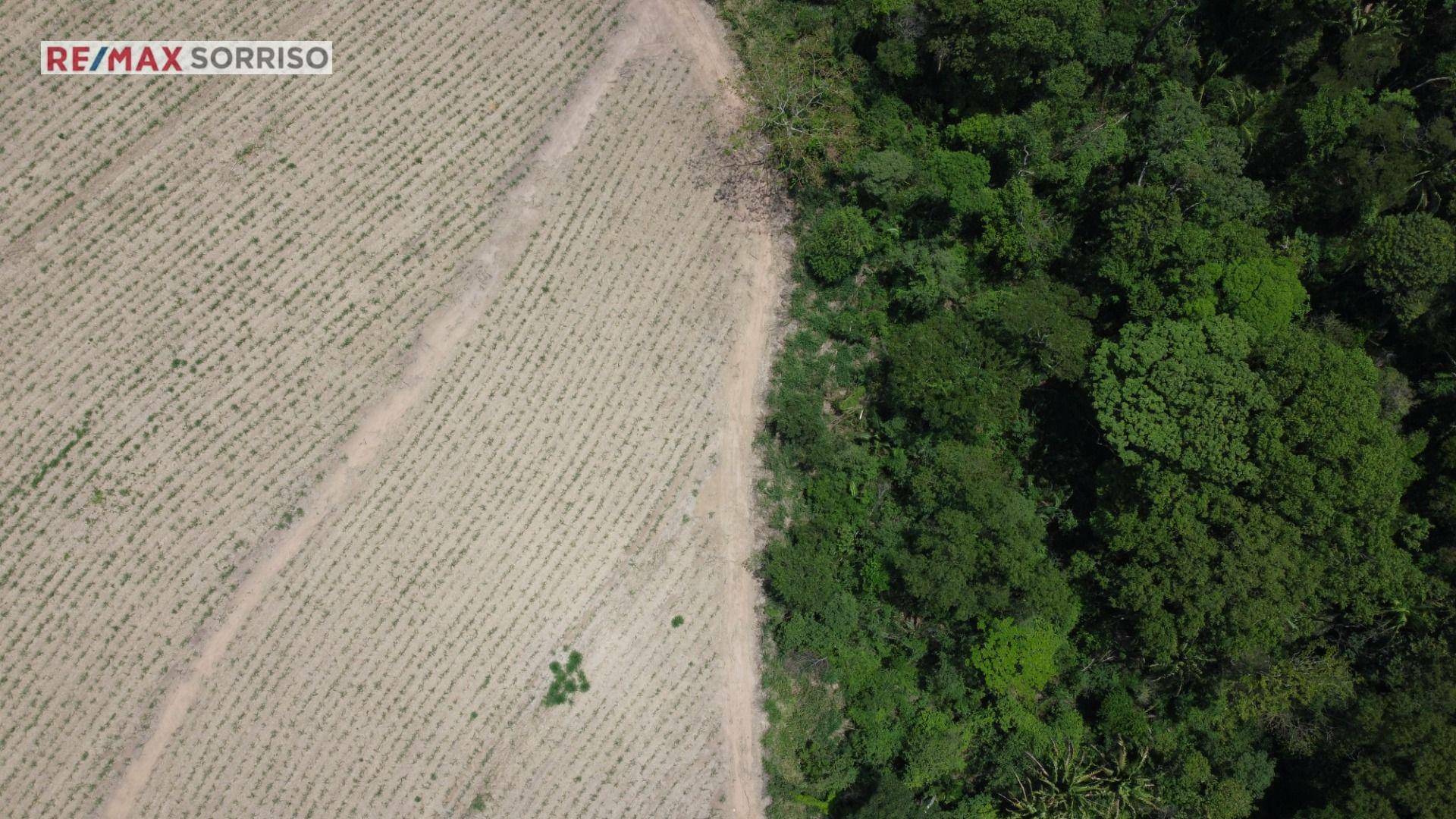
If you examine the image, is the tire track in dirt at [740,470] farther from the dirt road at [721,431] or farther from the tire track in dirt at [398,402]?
the tire track in dirt at [398,402]

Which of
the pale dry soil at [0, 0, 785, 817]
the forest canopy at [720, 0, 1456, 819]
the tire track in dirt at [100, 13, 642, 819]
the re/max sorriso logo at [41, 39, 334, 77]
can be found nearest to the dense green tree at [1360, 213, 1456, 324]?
the forest canopy at [720, 0, 1456, 819]

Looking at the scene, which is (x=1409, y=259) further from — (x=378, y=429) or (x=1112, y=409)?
(x=378, y=429)

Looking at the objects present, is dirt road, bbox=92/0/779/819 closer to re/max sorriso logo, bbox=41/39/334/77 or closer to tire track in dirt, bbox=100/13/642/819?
tire track in dirt, bbox=100/13/642/819

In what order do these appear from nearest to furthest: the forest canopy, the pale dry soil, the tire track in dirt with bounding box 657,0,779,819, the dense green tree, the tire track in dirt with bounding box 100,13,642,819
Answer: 1. the forest canopy
2. the dense green tree
3. the tire track in dirt with bounding box 100,13,642,819
4. the pale dry soil
5. the tire track in dirt with bounding box 657,0,779,819

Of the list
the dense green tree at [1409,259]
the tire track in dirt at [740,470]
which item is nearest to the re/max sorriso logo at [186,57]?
the tire track in dirt at [740,470]

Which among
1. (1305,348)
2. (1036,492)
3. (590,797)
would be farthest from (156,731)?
(1305,348)

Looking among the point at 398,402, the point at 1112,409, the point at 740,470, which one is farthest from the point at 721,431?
the point at 1112,409
